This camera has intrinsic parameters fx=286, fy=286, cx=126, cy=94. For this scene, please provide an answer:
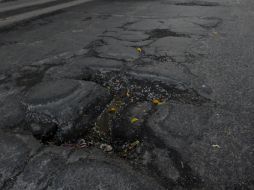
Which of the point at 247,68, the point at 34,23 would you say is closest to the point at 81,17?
the point at 34,23

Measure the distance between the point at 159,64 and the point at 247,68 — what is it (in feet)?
2.94

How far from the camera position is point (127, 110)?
2.19 m

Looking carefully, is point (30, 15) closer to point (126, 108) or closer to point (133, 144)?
point (126, 108)

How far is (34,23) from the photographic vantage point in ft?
16.0

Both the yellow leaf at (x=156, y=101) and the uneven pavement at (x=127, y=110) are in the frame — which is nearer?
the uneven pavement at (x=127, y=110)

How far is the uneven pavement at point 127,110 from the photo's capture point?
156 centimetres

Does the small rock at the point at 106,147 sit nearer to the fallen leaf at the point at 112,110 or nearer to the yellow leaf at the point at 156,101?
the fallen leaf at the point at 112,110

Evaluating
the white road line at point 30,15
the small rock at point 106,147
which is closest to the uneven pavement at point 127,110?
the small rock at point 106,147

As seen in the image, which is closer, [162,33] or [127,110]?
[127,110]

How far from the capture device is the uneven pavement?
1.56m

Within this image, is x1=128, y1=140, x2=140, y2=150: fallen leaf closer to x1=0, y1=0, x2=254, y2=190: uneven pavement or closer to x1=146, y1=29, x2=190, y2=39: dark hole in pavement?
x1=0, y1=0, x2=254, y2=190: uneven pavement

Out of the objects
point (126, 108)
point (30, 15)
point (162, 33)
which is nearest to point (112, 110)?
point (126, 108)

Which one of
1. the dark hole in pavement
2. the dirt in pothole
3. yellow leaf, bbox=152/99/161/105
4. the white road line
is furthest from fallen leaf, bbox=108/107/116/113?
the white road line

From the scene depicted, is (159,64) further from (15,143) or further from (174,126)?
(15,143)
